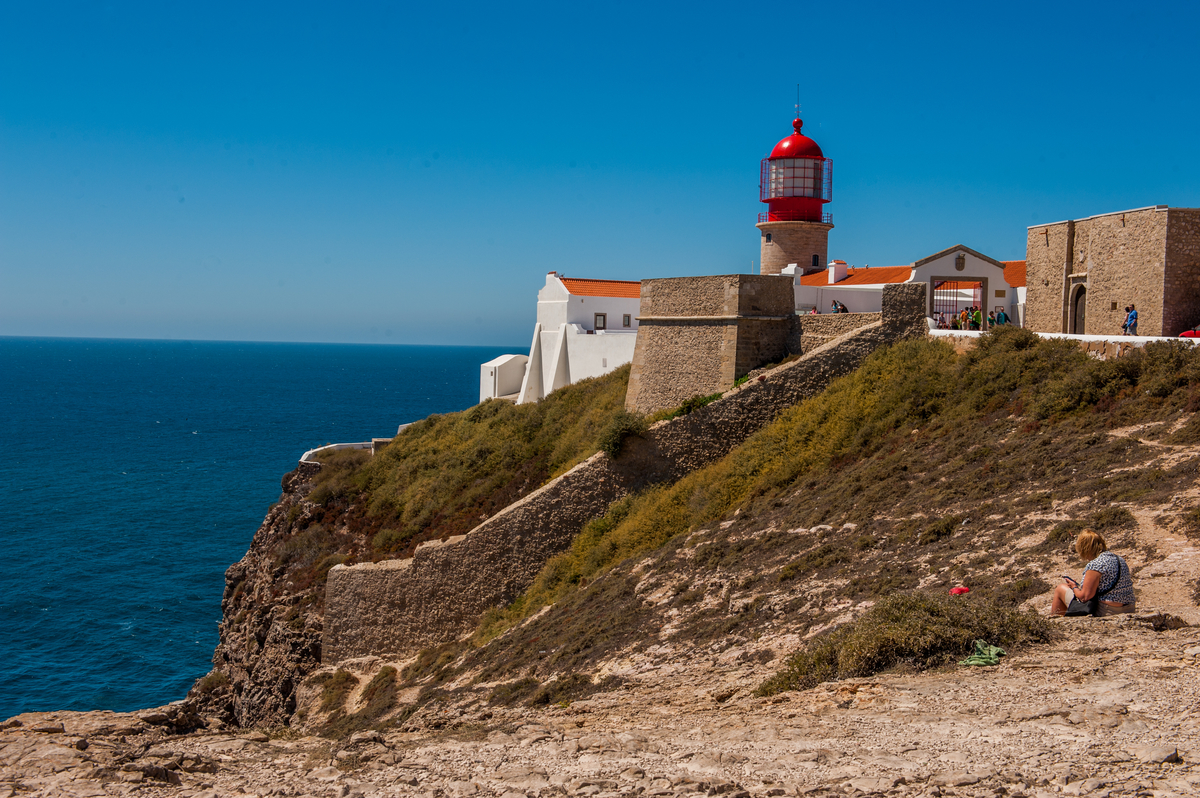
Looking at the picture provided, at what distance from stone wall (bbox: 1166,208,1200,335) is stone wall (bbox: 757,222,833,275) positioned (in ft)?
51.2

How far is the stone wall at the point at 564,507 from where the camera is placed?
18.0m

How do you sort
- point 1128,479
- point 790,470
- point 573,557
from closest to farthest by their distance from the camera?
point 1128,479 < point 790,470 < point 573,557

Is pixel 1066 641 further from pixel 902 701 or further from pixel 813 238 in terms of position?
pixel 813 238

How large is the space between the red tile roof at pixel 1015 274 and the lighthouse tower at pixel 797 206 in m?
6.30

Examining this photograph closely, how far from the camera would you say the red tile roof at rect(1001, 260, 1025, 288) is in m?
26.2

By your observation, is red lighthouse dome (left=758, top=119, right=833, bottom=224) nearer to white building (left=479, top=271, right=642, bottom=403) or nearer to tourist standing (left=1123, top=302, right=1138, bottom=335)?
white building (left=479, top=271, right=642, bottom=403)

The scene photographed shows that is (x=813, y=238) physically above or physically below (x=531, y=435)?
above

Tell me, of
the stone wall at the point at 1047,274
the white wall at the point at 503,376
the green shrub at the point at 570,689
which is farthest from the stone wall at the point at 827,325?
the white wall at the point at 503,376

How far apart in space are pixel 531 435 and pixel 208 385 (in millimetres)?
117413

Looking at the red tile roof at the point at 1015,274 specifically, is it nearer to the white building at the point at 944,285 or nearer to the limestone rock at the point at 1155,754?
the white building at the point at 944,285

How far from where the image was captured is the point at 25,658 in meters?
27.4

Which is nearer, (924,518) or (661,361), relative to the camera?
(924,518)

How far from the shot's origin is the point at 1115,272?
16656mm

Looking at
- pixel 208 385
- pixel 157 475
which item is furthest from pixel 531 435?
pixel 208 385
